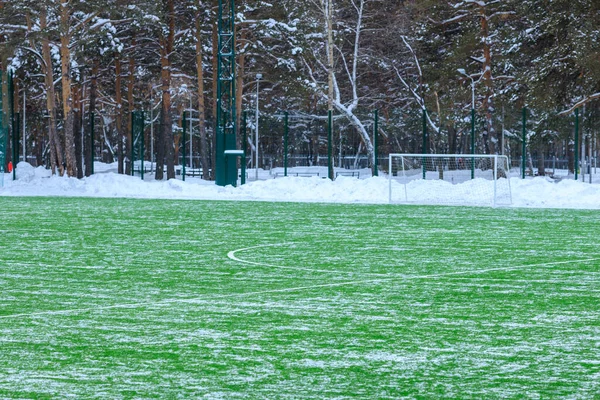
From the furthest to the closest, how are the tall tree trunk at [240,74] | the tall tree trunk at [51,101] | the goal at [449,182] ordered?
the tall tree trunk at [240,74]
the tall tree trunk at [51,101]
the goal at [449,182]

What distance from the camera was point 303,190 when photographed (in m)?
29.2

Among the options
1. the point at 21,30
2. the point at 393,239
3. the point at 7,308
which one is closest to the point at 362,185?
the point at 393,239

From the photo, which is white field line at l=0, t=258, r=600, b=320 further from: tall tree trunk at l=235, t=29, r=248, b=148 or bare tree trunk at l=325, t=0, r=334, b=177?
tall tree trunk at l=235, t=29, r=248, b=148

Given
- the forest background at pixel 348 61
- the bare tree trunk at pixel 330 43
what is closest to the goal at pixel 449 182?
the forest background at pixel 348 61

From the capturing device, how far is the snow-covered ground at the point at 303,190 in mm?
26073

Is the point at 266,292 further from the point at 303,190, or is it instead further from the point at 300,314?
the point at 303,190

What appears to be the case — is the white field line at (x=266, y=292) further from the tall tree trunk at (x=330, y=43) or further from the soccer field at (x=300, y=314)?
the tall tree trunk at (x=330, y=43)

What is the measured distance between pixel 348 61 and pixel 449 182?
23.5 meters

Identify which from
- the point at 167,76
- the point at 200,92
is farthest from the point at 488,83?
the point at 167,76

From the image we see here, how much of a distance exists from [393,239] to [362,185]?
13235 millimetres

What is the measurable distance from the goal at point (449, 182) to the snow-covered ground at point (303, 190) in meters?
0.09

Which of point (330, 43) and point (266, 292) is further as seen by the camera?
point (330, 43)

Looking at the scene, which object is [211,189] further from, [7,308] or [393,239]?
[7,308]

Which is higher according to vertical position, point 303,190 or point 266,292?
point 303,190
